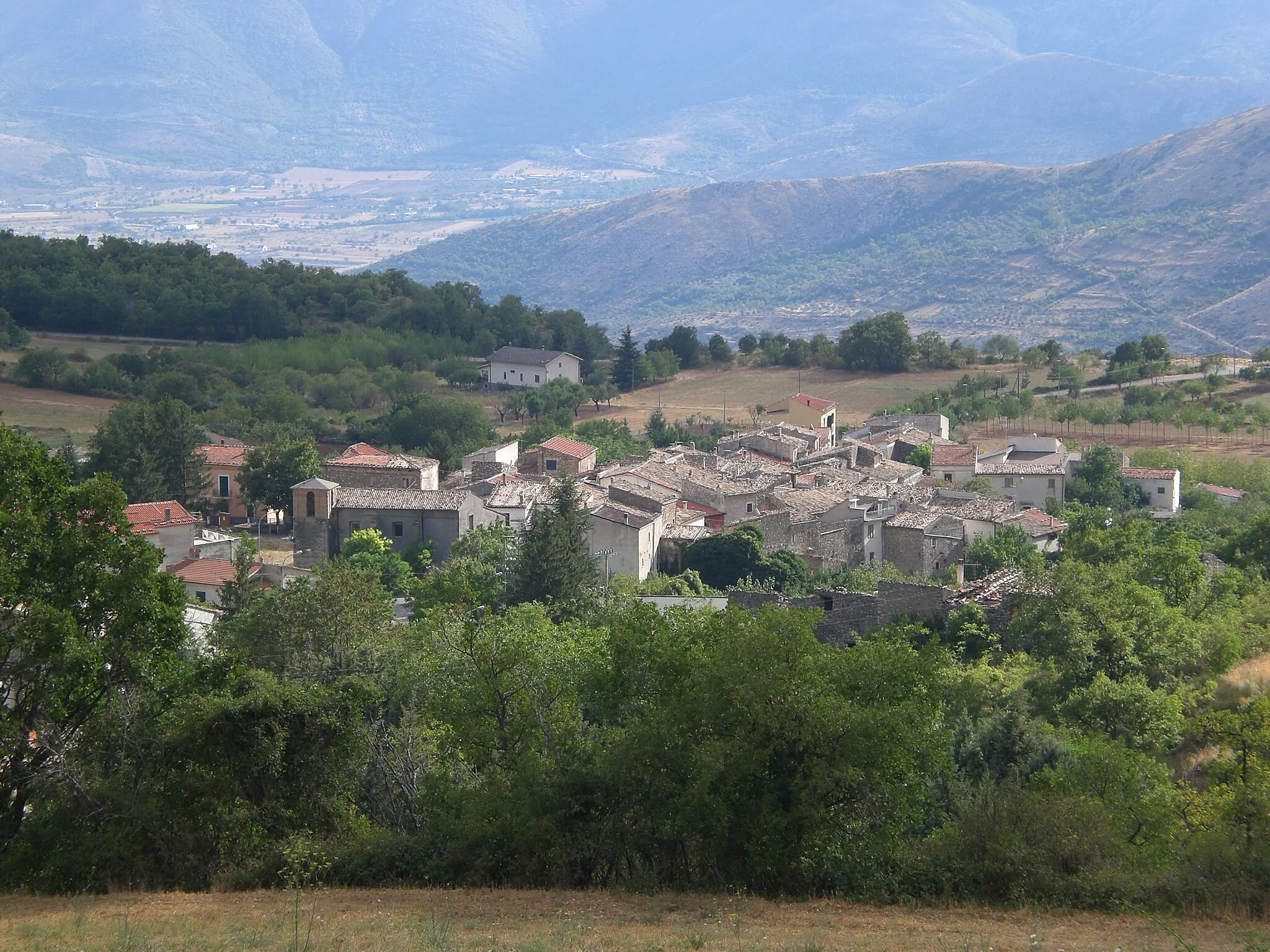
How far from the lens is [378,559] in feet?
109

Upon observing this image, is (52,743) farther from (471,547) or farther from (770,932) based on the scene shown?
(471,547)

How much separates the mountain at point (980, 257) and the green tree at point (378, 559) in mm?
97723

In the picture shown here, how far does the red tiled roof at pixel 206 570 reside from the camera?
31.4 metres

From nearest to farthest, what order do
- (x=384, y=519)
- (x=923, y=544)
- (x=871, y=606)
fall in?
(x=871, y=606)
(x=923, y=544)
(x=384, y=519)

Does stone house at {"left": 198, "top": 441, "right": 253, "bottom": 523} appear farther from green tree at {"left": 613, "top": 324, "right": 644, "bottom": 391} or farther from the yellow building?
green tree at {"left": 613, "top": 324, "right": 644, "bottom": 391}

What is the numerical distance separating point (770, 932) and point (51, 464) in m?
7.42

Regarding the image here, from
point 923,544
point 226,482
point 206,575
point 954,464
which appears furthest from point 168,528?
point 954,464

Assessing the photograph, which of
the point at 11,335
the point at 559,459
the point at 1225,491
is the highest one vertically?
the point at 11,335

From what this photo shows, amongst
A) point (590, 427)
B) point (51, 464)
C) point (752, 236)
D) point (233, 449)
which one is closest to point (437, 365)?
point (590, 427)

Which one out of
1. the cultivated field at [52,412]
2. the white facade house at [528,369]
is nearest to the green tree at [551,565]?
the cultivated field at [52,412]

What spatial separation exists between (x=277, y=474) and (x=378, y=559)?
8.69 meters

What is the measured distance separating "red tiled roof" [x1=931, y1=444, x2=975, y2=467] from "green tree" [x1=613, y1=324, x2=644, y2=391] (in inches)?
980

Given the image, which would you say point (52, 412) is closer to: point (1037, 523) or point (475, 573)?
point (475, 573)

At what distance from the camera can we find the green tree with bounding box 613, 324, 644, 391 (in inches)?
2783
